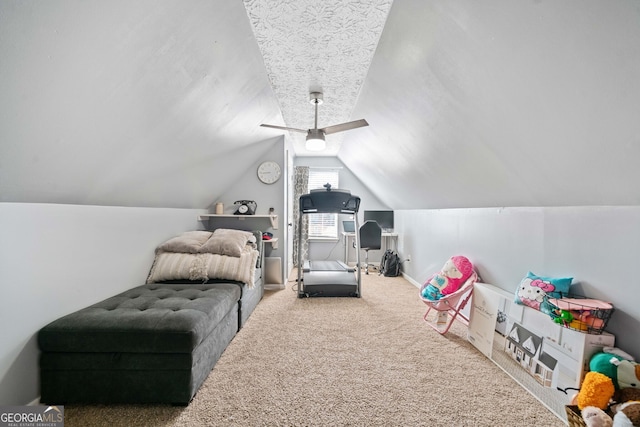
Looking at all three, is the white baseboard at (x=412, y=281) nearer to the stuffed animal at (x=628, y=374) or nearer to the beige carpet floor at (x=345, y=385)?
the beige carpet floor at (x=345, y=385)

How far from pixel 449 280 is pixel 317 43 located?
107 inches

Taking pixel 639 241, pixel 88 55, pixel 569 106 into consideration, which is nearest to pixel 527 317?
pixel 639 241

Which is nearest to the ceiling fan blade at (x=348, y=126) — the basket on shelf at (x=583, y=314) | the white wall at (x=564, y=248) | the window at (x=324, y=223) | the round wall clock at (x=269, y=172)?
the round wall clock at (x=269, y=172)

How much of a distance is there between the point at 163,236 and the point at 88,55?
7.24 feet

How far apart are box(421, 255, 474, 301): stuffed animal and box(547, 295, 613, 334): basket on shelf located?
1.20 m

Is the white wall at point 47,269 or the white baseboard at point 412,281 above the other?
the white wall at point 47,269

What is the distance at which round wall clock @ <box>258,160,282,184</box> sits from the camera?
4.32 meters

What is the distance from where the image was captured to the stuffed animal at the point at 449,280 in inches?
113

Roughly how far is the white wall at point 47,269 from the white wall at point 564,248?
3497 millimetres

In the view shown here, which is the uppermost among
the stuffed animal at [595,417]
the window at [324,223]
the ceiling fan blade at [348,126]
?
the ceiling fan blade at [348,126]

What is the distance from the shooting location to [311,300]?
368 cm

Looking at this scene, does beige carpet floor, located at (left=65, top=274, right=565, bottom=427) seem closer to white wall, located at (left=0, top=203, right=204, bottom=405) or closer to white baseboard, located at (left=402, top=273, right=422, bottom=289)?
white wall, located at (left=0, top=203, right=204, bottom=405)

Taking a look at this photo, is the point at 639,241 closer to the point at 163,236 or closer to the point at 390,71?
the point at 390,71

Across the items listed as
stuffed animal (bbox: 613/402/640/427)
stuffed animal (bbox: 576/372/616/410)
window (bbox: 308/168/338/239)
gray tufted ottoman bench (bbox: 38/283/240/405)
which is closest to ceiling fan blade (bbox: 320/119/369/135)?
gray tufted ottoman bench (bbox: 38/283/240/405)
